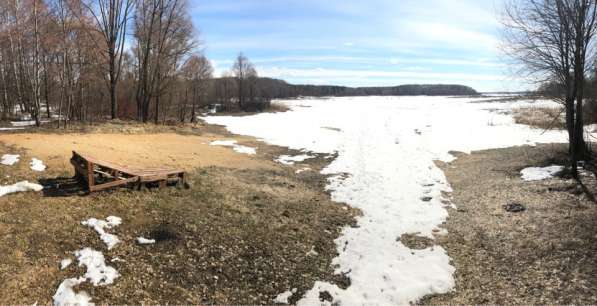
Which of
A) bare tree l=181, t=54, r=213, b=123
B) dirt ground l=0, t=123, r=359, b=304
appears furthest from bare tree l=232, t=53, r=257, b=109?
dirt ground l=0, t=123, r=359, b=304

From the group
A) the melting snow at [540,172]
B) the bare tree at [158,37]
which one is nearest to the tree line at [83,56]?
the bare tree at [158,37]

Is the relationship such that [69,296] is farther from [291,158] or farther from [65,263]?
[291,158]

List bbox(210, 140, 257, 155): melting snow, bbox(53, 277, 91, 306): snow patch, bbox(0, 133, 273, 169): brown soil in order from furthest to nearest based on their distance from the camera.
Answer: bbox(210, 140, 257, 155): melting snow, bbox(0, 133, 273, 169): brown soil, bbox(53, 277, 91, 306): snow patch

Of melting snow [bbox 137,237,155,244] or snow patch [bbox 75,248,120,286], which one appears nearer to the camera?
snow patch [bbox 75,248,120,286]

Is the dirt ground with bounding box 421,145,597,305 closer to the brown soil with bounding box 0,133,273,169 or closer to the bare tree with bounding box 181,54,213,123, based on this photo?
the brown soil with bounding box 0,133,273,169

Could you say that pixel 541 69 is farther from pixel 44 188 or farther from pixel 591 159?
pixel 44 188

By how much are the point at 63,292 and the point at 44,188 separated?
4.57 metres

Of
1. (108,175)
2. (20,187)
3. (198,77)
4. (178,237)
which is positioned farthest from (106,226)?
(198,77)

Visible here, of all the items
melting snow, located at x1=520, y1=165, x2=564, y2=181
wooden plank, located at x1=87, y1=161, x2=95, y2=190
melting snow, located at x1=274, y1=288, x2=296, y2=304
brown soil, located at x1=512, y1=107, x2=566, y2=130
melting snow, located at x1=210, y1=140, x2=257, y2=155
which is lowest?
melting snow, located at x1=274, y1=288, x2=296, y2=304

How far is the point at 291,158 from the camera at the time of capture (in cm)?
1991

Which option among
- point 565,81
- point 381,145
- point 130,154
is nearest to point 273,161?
point 130,154

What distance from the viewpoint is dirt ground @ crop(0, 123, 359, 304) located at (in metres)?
6.32

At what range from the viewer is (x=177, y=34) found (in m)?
30.3

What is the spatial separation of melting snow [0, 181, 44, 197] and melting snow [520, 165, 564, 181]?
48.0ft
